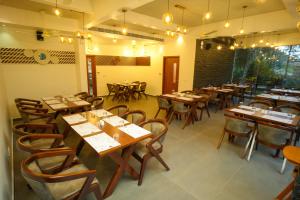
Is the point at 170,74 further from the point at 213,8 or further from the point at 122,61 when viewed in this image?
the point at 213,8

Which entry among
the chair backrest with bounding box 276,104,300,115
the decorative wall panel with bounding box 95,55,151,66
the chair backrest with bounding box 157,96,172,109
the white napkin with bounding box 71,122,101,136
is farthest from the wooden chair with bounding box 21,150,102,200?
the decorative wall panel with bounding box 95,55,151,66

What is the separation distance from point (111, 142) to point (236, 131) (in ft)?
7.68

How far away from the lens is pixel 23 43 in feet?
15.4

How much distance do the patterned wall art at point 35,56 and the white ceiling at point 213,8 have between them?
2789 millimetres

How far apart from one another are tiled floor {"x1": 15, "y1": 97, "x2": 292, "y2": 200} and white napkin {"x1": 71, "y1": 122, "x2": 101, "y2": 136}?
0.71 m

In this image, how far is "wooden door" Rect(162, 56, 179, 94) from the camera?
7307mm

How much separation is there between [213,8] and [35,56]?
542 cm

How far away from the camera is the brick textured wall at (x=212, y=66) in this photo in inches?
254

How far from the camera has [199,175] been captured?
239 cm

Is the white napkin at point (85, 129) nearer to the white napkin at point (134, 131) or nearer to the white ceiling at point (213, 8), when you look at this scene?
the white napkin at point (134, 131)

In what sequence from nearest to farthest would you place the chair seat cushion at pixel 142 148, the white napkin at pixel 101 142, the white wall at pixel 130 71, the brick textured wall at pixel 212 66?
the white napkin at pixel 101 142, the chair seat cushion at pixel 142 148, the brick textured wall at pixel 212 66, the white wall at pixel 130 71

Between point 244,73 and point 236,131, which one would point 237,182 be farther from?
point 244,73

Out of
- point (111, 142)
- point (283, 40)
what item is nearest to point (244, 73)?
point (283, 40)

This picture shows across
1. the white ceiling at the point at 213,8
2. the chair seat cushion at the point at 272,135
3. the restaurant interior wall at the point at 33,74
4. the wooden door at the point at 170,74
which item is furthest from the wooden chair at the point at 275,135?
the restaurant interior wall at the point at 33,74
